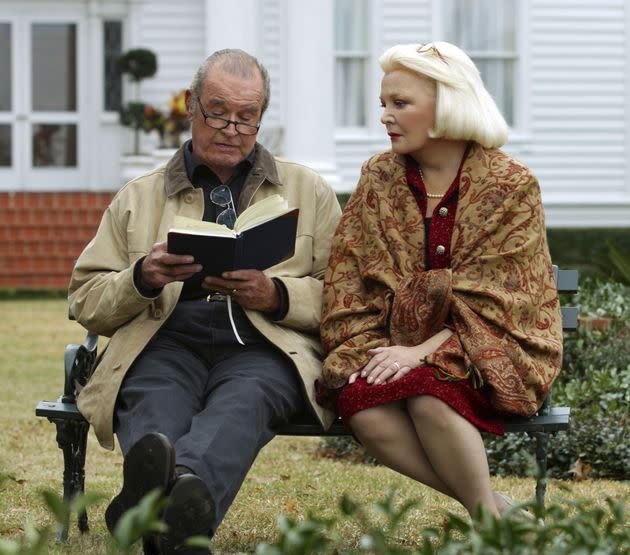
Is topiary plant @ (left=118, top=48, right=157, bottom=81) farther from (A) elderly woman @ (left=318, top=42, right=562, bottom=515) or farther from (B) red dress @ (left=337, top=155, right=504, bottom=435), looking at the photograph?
(B) red dress @ (left=337, top=155, right=504, bottom=435)

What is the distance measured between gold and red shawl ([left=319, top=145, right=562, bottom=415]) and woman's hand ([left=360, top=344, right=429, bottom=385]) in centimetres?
6

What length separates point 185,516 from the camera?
3701mm

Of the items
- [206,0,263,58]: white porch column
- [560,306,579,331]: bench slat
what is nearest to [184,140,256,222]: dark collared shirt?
[560,306,579,331]: bench slat

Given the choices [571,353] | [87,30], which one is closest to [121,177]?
[87,30]

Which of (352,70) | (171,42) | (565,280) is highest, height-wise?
(171,42)

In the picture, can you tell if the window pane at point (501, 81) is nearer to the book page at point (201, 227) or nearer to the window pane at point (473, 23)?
the window pane at point (473, 23)

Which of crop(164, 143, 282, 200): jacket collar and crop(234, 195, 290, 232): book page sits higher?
crop(164, 143, 282, 200): jacket collar

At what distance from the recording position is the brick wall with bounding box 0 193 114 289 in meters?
16.0

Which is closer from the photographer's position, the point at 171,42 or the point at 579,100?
the point at 171,42

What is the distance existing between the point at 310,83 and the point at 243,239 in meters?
10.8

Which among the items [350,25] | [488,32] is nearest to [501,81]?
[488,32]

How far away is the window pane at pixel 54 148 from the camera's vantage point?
1853 centimetres

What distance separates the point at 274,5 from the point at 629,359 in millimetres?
11929

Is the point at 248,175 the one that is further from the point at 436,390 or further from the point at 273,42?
the point at 273,42
